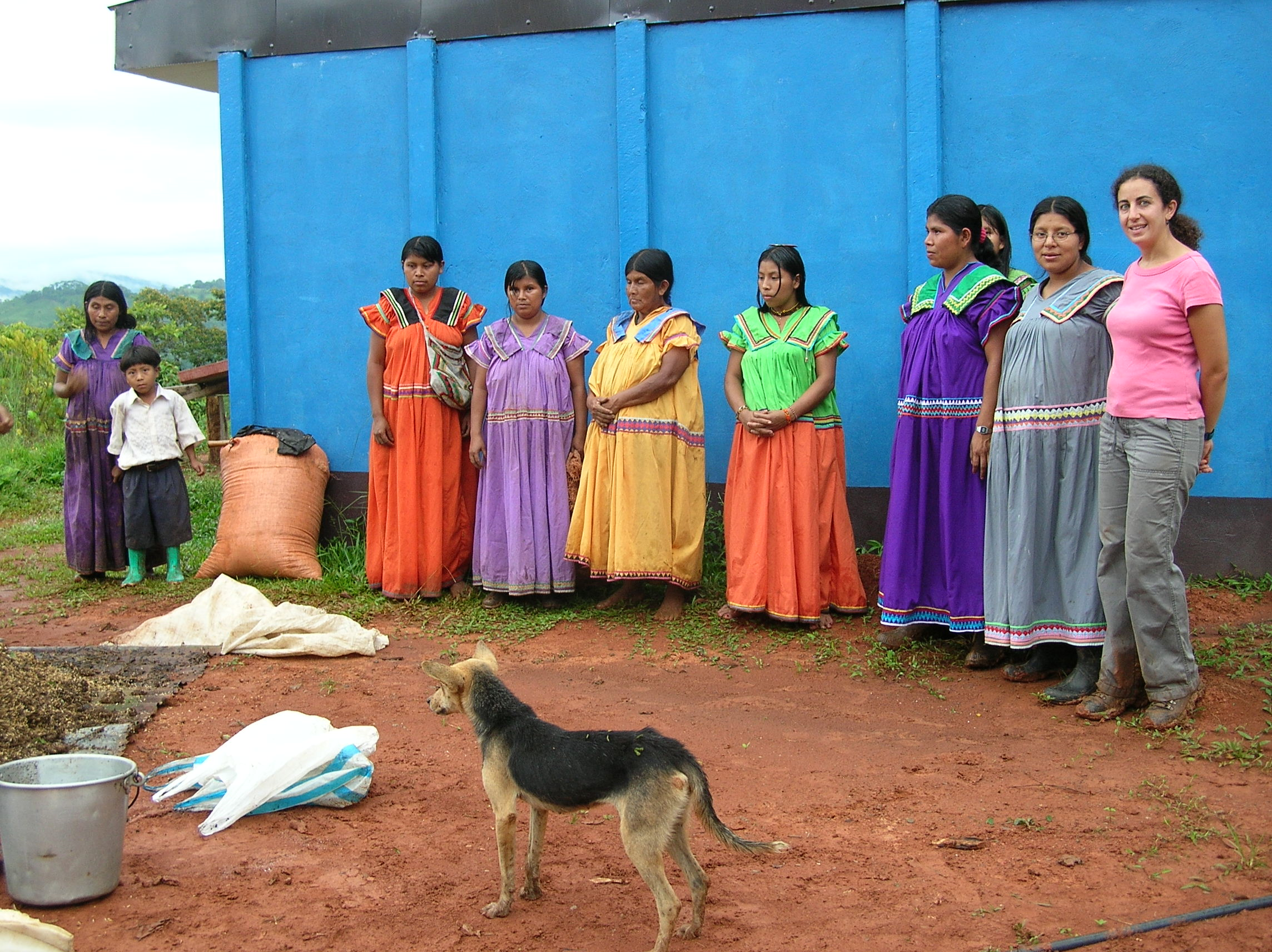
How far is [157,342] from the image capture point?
22.9 metres

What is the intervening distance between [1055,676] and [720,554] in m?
2.81

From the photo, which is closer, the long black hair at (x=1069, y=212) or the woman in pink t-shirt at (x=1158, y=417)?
the woman in pink t-shirt at (x=1158, y=417)

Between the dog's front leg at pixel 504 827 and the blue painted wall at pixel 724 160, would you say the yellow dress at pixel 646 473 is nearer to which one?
the blue painted wall at pixel 724 160

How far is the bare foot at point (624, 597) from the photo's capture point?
6.93 metres

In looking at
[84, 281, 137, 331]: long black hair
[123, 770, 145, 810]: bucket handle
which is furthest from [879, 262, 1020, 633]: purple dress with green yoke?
[84, 281, 137, 331]: long black hair

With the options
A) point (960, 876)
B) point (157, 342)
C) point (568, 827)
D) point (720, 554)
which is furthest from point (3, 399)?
point (960, 876)

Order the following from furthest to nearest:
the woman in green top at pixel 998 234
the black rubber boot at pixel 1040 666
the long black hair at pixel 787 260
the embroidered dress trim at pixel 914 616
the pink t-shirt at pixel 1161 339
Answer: the long black hair at pixel 787 260 < the embroidered dress trim at pixel 914 616 < the woman in green top at pixel 998 234 < the black rubber boot at pixel 1040 666 < the pink t-shirt at pixel 1161 339

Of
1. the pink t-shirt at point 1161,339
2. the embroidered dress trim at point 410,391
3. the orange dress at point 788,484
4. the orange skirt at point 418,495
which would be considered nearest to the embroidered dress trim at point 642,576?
the orange dress at point 788,484

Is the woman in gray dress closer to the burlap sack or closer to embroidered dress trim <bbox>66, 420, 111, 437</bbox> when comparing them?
the burlap sack

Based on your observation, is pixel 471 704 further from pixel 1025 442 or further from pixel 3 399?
pixel 3 399

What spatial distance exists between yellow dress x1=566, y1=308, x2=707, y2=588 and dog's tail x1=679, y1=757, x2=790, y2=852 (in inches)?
138

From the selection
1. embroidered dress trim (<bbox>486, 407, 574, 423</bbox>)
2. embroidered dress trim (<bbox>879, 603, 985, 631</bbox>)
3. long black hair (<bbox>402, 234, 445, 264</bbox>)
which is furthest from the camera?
long black hair (<bbox>402, 234, 445, 264</bbox>)

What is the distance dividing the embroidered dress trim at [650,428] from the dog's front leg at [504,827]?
11.3 ft

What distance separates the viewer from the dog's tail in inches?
119
